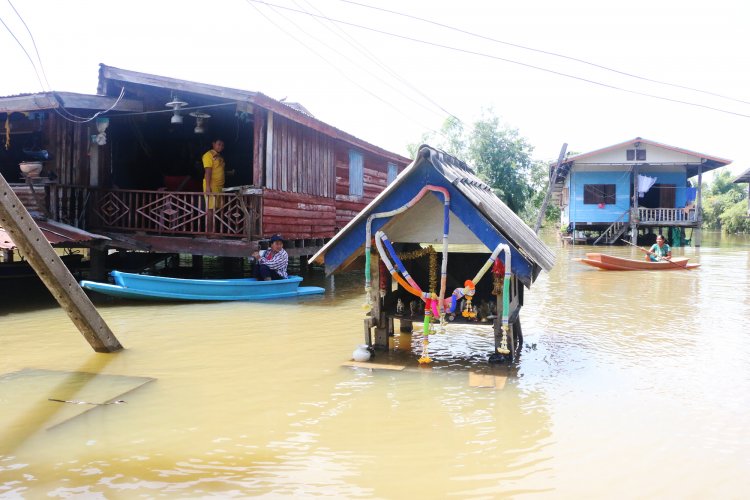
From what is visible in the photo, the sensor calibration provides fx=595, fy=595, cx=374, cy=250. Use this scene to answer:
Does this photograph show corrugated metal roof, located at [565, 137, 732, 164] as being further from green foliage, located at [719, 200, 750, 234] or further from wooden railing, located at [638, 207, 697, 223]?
green foliage, located at [719, 200, 750, 234]

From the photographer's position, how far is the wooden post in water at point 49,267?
6.07 metres

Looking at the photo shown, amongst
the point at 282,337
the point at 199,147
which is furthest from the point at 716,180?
the point at 282,337

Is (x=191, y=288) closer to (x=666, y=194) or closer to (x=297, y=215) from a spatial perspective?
(x=297, y=215)

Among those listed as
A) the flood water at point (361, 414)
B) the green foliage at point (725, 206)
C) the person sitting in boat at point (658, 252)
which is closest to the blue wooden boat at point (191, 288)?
the flood water at point (361, 414)

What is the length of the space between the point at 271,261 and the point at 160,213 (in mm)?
2660

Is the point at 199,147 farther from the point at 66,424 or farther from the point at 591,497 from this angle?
the point at 591,497

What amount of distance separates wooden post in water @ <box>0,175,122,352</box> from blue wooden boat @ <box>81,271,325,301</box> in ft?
11.1

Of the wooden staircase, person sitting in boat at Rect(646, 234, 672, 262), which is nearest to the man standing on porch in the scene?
person sitting in boat at Rect(646, 234, 672, 262)

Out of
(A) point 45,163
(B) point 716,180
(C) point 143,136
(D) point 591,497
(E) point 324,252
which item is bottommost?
(D) point 591,497

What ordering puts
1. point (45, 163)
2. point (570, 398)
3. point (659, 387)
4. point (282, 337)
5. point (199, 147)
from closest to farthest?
point (570, 398) < point (659, 387) < point (282, 337) < point (45, 163) < point (199, 147)

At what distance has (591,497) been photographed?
379cm

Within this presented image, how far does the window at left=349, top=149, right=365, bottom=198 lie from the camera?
1839cm

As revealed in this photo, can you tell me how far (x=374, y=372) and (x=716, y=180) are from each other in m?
74.3

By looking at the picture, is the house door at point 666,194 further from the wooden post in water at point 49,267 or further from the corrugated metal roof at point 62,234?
the wooden post in water at point 49,267
